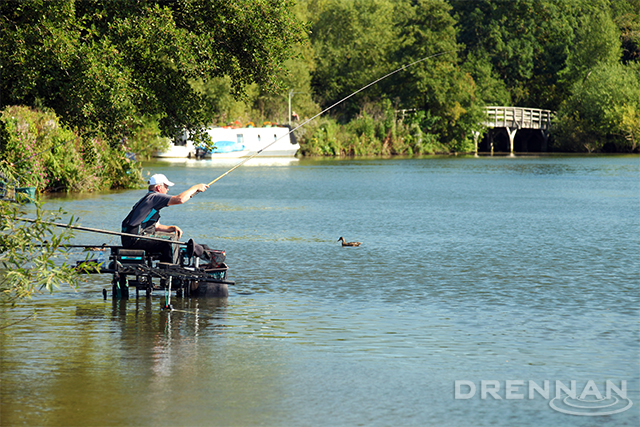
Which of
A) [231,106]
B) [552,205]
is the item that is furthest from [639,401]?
[231,106]

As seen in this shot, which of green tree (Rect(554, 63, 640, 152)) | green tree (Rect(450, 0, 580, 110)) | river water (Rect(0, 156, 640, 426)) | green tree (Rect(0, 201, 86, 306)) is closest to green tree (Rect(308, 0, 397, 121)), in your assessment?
green tree (Rect(450, 0, 580, 110))

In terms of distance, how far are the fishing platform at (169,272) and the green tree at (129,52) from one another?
11.0 feet

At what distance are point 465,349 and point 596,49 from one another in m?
101

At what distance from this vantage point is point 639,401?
7.52 metres

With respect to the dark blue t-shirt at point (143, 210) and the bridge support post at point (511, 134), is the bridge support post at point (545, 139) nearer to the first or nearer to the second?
the bridge support post at point (511, 134)

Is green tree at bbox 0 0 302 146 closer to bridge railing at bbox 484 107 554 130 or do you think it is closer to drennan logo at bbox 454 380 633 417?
drennan logo at bbox 454 380 633 417

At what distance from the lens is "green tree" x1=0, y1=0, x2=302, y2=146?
45.0ft

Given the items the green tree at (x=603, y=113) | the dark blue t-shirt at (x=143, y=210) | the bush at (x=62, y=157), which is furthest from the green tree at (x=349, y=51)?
the dark blue t-shirt at (x=143, y=210)

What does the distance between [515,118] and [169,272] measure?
302 ft

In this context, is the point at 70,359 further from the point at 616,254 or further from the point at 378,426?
the point at 616,254

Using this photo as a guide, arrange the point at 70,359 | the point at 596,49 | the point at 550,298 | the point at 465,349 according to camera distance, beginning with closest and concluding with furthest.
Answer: the point at 70,359
the point at 465,349
the point at 550,298
the point at 596,49

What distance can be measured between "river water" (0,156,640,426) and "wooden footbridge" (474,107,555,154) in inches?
3118

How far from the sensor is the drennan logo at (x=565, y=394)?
7.34 meters

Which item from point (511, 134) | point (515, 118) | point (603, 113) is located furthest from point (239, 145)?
point (603, 113)
